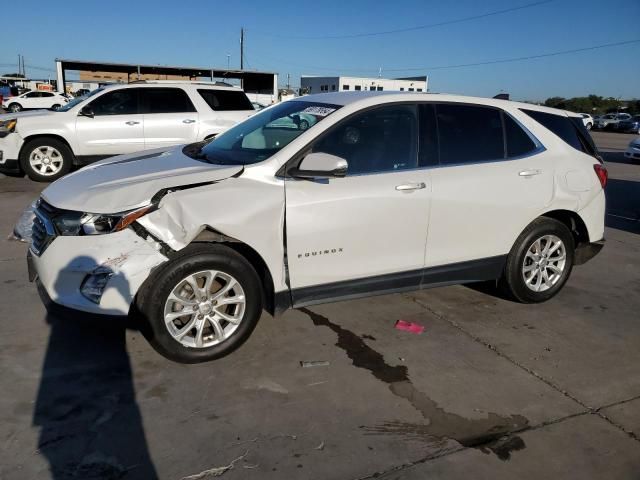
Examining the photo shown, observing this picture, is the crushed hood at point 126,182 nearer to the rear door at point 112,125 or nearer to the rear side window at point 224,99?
the rear door at point 112,125

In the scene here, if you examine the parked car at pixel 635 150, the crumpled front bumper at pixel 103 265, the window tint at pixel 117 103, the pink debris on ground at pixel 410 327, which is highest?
the window tint at pixel 117 103

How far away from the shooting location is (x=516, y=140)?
4.42m

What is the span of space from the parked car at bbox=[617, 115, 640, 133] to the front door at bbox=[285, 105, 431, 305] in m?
41.9

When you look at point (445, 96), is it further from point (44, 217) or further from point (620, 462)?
point (44, 217)

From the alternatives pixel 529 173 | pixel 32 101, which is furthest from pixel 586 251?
pixel 32 101

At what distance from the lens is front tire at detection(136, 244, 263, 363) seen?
3.21 meters

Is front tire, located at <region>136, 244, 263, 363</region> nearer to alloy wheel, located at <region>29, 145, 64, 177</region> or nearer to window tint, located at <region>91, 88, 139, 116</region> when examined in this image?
window tint, located at <region>91, 88, 139, 116</region>

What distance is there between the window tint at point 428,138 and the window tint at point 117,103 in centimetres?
712

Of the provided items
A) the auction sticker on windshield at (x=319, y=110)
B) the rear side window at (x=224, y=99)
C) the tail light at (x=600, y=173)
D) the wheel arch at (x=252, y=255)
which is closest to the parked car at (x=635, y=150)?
the rear side window at (x=224, y=99)

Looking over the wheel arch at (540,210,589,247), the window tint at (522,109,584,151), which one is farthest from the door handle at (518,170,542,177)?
the window tint at (522,109,584,151)

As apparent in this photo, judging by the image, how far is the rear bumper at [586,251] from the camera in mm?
4855

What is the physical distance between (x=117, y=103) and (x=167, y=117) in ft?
2.97

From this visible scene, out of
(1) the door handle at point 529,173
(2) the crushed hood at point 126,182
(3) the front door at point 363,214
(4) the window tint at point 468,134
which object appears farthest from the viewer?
(1) the door handle at point 529,173

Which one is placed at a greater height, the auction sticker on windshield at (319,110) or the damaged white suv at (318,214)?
the auction sticker on windshield at (319,110)
